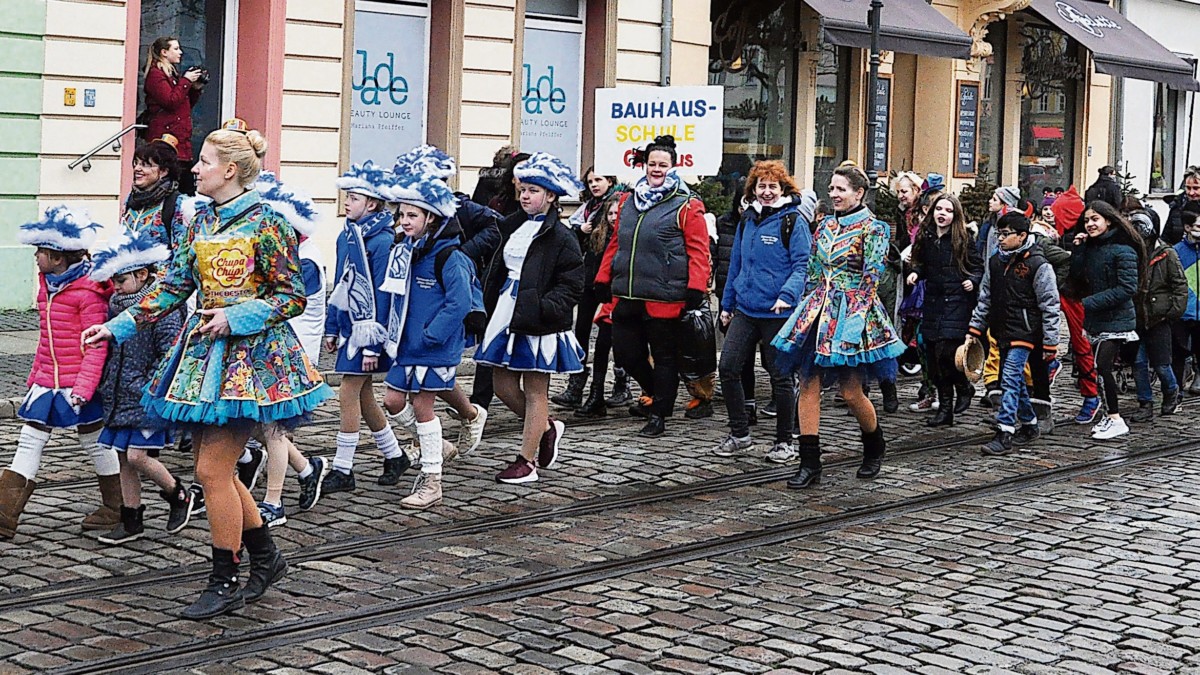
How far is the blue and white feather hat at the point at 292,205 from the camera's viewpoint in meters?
7.23

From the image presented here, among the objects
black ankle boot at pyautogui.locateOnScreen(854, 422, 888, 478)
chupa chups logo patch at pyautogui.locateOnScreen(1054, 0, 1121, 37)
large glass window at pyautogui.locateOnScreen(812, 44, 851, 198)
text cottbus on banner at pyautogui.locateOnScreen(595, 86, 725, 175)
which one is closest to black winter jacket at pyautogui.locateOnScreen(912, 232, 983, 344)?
black ankle boot at pyautogui.locateOnScreen(854, 422, 888, 478)

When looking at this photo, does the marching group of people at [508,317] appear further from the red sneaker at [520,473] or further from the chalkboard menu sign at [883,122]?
the chalkboard menu sign at [883,122]

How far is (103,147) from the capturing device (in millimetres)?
17344

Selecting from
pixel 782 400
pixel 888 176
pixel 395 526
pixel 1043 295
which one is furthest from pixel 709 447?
pixel 888 176

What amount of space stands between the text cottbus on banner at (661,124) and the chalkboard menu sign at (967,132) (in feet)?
41.1

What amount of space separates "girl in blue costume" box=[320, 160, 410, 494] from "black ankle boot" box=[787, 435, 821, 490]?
2.12m

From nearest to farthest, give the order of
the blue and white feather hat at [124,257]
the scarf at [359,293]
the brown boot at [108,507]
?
the blue and white feather hat at [124,257] → the brown boot at [108,507] → the scarf at [359,293]

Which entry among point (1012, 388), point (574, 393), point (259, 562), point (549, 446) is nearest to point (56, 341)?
point (259, 562)

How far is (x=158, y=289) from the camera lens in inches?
282

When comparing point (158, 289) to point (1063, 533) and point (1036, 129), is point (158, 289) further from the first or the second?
point (1036, 129)

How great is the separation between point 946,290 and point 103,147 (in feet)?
27.4

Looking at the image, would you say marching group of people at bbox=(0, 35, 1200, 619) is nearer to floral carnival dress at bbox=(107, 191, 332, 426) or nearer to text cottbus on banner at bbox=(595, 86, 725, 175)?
floral carnival dress at bbox=(107, 191, 332, 426)

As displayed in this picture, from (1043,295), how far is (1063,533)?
3.06m

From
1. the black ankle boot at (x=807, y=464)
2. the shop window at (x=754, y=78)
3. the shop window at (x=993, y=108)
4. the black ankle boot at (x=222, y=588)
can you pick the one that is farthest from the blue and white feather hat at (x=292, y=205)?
the shop window at (x=993, y=108)
